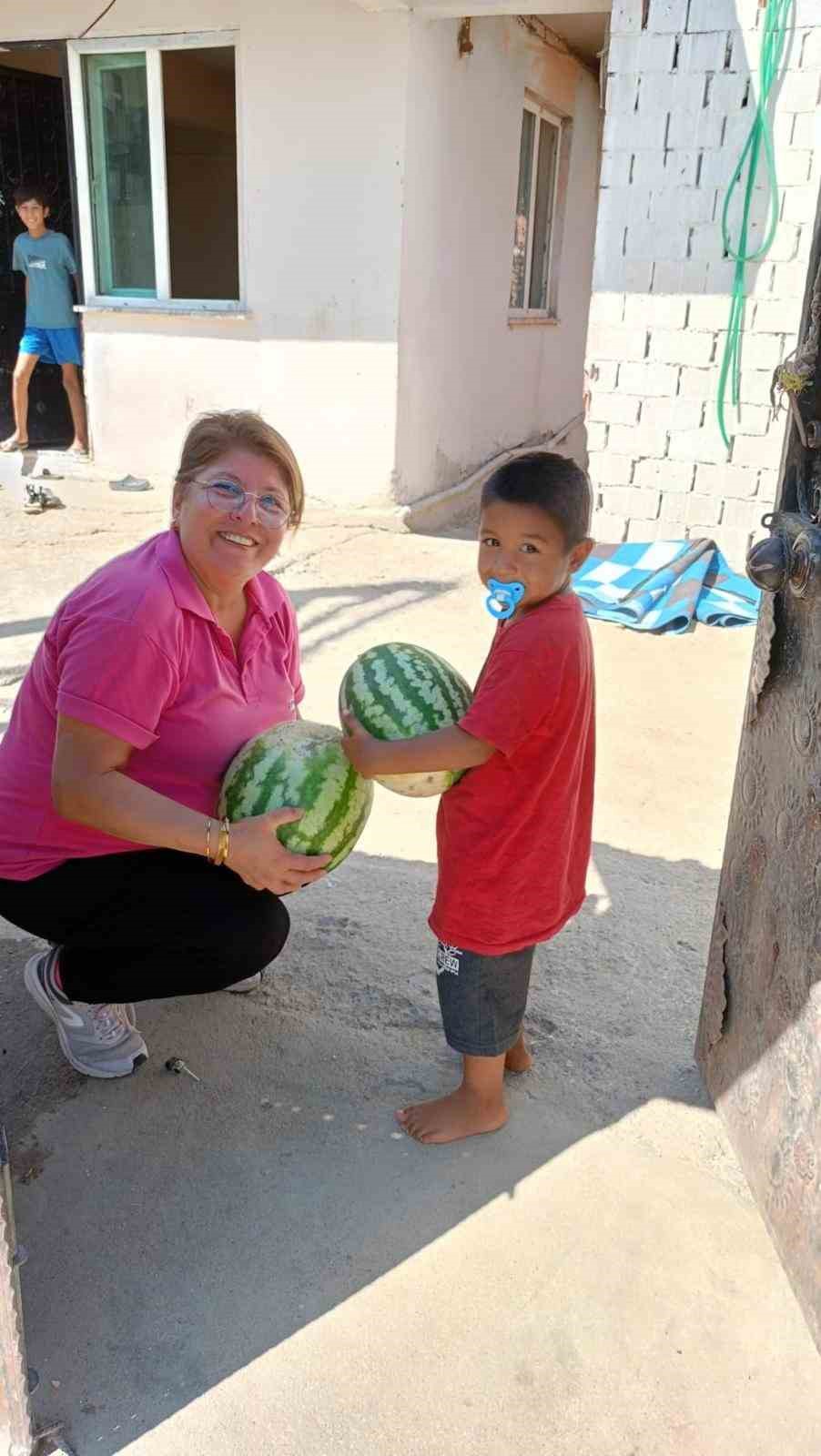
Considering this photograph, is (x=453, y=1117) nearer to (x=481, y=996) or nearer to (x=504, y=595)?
(x=481, y=996)

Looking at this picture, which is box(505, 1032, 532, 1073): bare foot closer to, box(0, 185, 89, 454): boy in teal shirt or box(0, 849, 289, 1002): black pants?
box(0, 849, 289, 1002): black pants

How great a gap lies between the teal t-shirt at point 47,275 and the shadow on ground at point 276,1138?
783 cm

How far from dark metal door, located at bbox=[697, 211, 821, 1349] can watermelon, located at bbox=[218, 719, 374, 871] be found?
88 centimetres

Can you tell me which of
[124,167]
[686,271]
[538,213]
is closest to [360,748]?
[686,271]

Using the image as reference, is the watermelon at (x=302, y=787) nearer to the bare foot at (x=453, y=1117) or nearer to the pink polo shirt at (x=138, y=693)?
the pink polo shirt at (x=138, y=693)

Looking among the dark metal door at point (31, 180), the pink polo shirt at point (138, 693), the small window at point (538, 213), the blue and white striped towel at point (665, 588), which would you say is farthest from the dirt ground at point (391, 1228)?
the dark metal door at point (31, 180)

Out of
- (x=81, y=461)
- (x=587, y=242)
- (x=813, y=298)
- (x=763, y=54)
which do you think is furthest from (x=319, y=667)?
(x=587, y=242)

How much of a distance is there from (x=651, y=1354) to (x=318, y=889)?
74.8 inches

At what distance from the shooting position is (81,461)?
9812 millimetres

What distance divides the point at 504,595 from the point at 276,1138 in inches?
51.7

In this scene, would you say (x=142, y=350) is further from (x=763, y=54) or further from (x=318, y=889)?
(x=318, y=889)

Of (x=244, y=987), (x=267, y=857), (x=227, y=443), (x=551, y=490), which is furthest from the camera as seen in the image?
(x=244, y=987)

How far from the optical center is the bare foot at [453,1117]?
2.47 m

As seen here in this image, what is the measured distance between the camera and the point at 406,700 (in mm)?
2348
